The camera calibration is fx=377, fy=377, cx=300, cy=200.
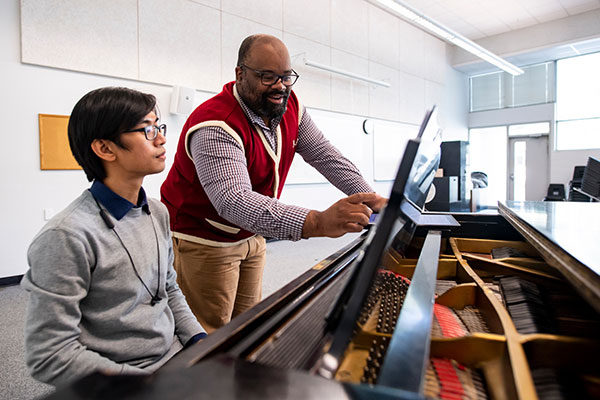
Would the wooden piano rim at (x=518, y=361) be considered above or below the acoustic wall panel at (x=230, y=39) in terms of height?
below

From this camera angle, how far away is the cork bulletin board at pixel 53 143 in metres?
3.66

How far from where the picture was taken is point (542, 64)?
9.80 meters

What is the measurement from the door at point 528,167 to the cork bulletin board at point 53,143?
34.6ft

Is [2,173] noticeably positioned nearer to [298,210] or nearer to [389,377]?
[298,210]

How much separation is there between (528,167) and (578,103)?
1.87 metres

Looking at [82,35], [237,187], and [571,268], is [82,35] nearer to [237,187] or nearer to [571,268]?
[237,187]

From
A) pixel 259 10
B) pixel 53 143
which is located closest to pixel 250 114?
pixel 53 143

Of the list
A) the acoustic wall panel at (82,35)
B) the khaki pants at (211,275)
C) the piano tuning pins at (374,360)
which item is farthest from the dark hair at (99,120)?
the acoustic wall panel at (82,35)

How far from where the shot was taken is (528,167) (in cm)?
1012

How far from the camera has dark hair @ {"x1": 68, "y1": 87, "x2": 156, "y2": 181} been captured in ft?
3.50

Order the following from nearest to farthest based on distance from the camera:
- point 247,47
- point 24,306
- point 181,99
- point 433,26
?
point 247,47 → point 24,306 → point 181,99 → point 433,26

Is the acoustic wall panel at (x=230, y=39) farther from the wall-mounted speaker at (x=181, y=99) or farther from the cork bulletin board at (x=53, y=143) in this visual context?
the cork bulletin board at (x=53, y=143)

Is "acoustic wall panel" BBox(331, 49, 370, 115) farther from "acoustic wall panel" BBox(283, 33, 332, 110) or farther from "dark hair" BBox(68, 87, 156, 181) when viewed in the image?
"dark hair" BBox(68, 87, 156, 181)

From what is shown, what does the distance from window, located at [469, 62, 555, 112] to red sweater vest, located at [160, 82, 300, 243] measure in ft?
34.5
